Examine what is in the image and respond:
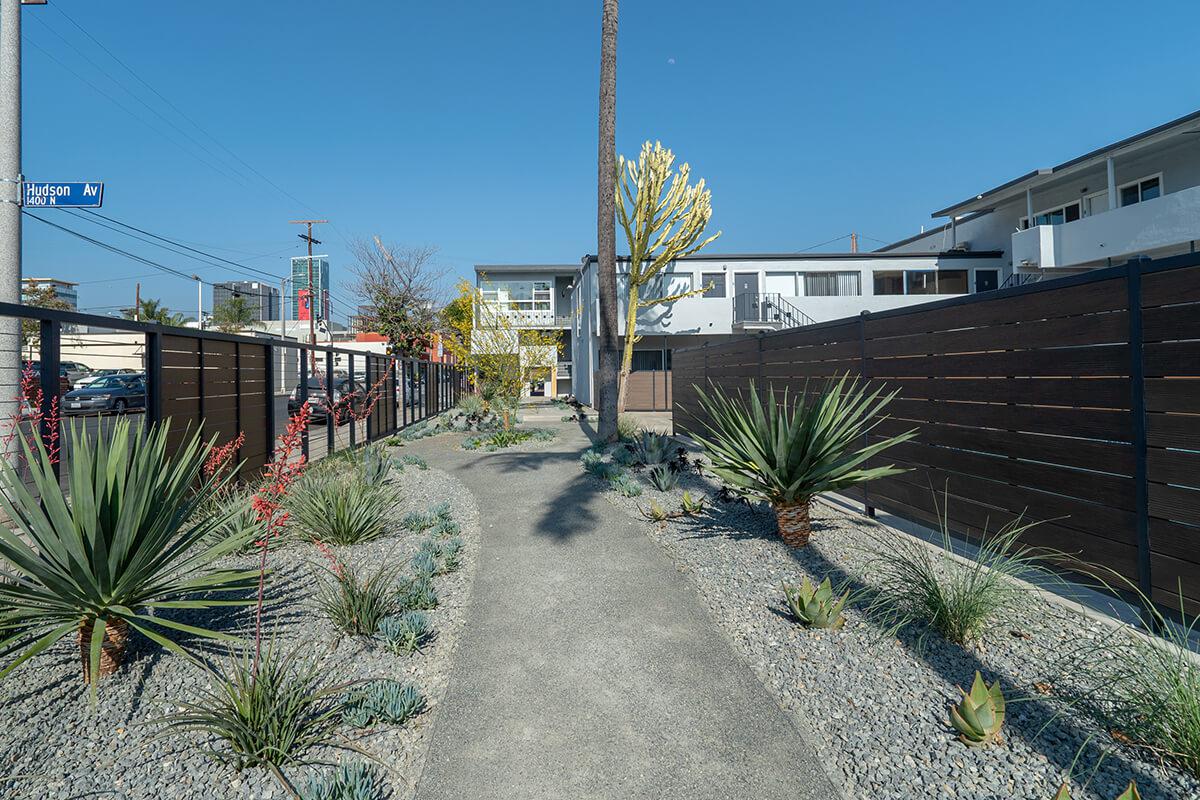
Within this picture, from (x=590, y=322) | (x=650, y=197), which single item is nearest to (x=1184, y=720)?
(x=650, y=197)

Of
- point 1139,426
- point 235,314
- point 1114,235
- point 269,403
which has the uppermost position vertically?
point 235,314

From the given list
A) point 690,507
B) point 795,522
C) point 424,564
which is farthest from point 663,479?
point 424,564

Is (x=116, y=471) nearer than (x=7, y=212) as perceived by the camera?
Yes

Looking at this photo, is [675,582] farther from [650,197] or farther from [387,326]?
[387,326]

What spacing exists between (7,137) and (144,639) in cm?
579

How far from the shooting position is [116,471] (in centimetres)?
318

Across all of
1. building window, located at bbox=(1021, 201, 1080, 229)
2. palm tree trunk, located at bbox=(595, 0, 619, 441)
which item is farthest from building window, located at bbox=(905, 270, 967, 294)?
palm tree trunk, located at bbox=(595, 0, 619, 441)

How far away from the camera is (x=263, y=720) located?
2.54 m

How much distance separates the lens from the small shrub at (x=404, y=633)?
3.50 m

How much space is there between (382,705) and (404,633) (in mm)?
721

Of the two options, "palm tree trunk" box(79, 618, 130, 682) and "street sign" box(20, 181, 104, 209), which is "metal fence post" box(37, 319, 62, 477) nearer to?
"palm tree trunk" box(79, 618, 130, 682)

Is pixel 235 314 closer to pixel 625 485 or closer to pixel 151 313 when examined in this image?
pixel 151 313

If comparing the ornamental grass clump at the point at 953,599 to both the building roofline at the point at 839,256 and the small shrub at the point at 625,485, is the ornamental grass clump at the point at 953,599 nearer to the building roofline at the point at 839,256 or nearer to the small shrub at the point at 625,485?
the small shrub at the point at 625,485

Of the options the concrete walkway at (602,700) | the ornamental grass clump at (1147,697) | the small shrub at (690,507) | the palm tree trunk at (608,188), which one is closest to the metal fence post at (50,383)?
the concrete walkway at (602,700)
